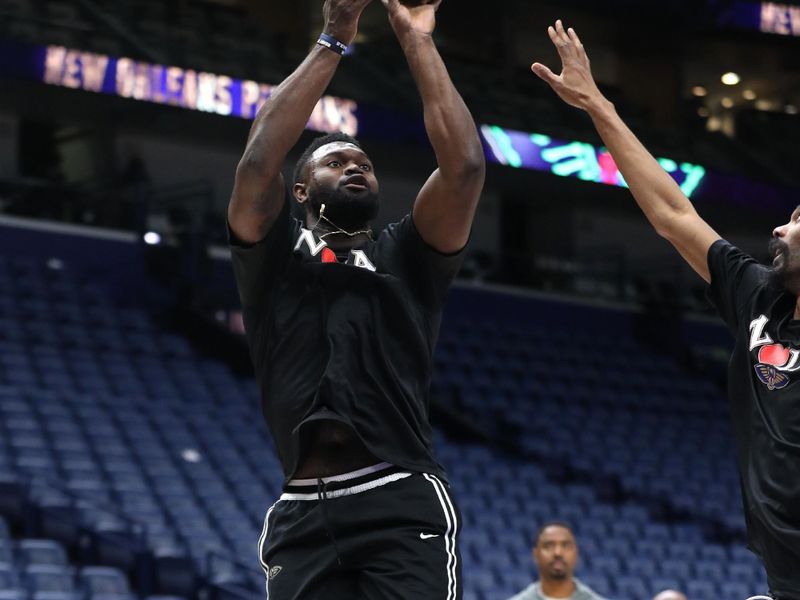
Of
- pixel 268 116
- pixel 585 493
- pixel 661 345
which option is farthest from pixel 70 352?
pixel 268 116

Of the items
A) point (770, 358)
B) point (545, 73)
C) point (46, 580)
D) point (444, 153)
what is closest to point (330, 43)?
point (444, 153)

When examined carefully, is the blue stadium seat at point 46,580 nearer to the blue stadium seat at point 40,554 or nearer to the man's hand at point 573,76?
the blue stadium seat at point 40,554

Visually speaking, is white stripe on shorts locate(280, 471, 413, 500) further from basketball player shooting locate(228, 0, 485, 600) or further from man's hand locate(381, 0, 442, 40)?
man's hand locate(381, 0, 442, 40)

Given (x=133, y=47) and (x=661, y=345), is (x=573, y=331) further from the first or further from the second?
(x=133, y=47)

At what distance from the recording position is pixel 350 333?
3621 mm

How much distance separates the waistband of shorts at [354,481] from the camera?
140 inches

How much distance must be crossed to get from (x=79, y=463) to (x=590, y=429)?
24.9 feet

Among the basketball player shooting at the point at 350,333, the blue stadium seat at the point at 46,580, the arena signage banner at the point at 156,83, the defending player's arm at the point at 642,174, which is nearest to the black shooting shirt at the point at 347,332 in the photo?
the basketball player shooting at the point at 350,333

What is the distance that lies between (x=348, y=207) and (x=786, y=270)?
45.6 inches

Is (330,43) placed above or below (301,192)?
above

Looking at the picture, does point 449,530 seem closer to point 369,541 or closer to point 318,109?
point 369,541

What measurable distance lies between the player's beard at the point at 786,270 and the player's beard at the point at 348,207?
1.07 m

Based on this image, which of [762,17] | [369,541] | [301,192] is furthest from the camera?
[762,17]

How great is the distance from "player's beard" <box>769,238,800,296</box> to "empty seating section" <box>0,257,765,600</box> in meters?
5.65
